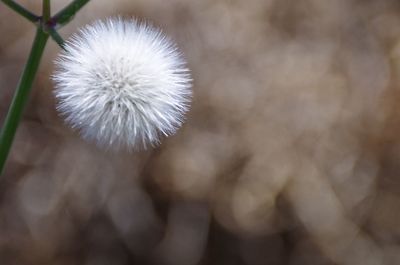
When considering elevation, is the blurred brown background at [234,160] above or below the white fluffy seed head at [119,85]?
below

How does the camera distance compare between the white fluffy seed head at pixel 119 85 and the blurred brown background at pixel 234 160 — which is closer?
the white fluffy seed head at pixel 119 85

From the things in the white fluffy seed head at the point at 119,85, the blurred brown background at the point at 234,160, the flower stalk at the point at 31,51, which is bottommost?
the blurred brown background at the point at 234,160

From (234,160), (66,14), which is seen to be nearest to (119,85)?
(66,14)

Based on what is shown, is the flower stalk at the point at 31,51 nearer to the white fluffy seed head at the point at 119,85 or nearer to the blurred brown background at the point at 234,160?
the white fluffy seed head at the point at 119,85

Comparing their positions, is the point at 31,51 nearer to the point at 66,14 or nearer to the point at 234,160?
the point at 66,14

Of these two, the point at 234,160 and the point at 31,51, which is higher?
the point at 31,51

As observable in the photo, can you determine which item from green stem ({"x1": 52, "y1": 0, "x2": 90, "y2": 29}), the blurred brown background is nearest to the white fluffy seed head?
green stem ({"x1": 52, "y1": 0, "x2": 90, "y2": 29})

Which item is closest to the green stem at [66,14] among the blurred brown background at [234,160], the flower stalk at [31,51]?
the flower stalk at [31,51]
